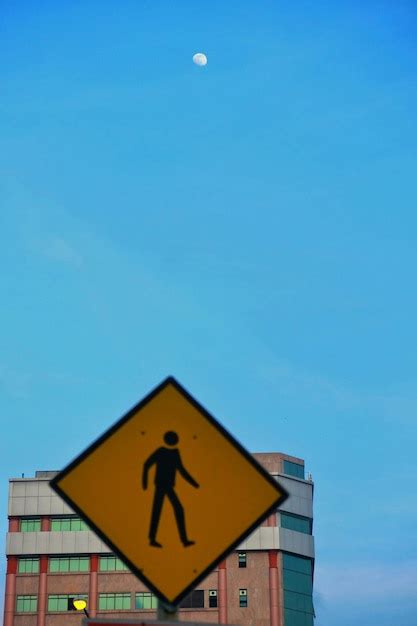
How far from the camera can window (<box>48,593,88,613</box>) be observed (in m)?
113

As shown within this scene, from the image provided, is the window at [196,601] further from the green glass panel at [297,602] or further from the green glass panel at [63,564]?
the green glass panel at [63,564]

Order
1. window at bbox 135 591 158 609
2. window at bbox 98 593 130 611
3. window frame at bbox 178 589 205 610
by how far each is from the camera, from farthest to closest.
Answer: window at bbox 98 593 130 611
window at bbox 135 591 158 609
window frame at bbox 178 589 205 610

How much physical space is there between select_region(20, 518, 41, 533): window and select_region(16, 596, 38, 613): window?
22.7 feet

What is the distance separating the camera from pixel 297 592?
116 meters

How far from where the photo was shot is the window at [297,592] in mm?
114438

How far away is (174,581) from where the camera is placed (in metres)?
4.95

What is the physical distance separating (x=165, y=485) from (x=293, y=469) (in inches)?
4749

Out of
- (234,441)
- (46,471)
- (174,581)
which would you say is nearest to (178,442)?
(234,441)

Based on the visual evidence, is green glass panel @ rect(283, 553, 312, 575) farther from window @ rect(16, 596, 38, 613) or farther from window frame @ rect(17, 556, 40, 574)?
window @ rect(16, 596, 38, 613)

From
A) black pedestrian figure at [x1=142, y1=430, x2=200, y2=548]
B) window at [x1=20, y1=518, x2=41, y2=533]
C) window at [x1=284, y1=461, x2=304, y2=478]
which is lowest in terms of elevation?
black pedestrian figure at [x1=142, y1=430, x2=200, y2=548]

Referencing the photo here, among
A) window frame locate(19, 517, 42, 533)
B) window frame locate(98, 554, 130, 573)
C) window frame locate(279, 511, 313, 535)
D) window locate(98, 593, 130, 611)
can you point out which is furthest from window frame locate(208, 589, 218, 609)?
window frame locate(19, 517, 42, 533)

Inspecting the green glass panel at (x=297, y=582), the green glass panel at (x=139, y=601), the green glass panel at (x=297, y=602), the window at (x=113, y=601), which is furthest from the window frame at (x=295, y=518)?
the window at (x=113, y=601)

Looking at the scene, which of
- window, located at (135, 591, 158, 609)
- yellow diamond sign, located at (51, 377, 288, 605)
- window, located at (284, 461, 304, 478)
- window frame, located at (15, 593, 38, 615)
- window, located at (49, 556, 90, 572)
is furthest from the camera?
window, located at (284, 461, 304, 478)

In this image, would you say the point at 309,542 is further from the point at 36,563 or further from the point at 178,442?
the point at 178,442
